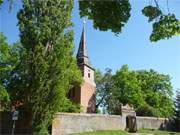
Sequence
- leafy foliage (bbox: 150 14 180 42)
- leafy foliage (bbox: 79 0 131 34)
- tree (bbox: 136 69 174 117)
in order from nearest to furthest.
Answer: leafy foliage (bbox: 79 0 131 34) → leafy foliage (bbox: 150 14 180 42) → tree (bbox: 136 69 174 117)

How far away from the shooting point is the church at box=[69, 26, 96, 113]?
49.7 meters

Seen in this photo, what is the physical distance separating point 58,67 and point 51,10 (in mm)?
5183

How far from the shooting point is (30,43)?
1113 inches

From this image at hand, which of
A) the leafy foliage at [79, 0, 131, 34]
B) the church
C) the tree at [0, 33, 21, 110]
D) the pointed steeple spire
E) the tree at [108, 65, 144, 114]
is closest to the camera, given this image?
the leafy foliage at [79, 0, 131, 34]

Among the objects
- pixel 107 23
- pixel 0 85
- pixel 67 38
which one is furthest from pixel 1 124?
pixel 107 23

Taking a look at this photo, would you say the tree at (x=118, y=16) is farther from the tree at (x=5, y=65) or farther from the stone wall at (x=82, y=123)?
the tree at (x=5, y=65)

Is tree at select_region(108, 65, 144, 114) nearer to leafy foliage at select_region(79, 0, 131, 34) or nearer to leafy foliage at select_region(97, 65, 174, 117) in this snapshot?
leafy foliage at select_region(97, 65, 174, 117)

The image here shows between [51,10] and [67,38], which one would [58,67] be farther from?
[51,10]

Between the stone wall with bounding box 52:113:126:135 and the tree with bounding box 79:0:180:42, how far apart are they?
24652 millimetres

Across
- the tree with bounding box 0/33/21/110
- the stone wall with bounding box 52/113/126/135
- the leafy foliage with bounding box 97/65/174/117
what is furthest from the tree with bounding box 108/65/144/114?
the tree with bounding box 0/33/21/110

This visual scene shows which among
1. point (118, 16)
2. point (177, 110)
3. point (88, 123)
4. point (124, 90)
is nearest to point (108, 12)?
point (118, 16)

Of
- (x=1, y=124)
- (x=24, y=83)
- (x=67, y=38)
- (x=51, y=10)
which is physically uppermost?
(x=51, y=10)

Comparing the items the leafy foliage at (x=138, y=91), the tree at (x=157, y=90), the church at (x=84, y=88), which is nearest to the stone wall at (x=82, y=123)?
the church at (x=84, y=88)

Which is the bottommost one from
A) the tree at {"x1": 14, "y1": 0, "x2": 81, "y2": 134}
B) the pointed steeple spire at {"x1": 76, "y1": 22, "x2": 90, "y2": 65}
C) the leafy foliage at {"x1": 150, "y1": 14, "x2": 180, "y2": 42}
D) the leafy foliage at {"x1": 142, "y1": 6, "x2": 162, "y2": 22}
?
the leafy foliage at {"x1": 150, "y1": 14, "x2": 180, "y2": 42}
